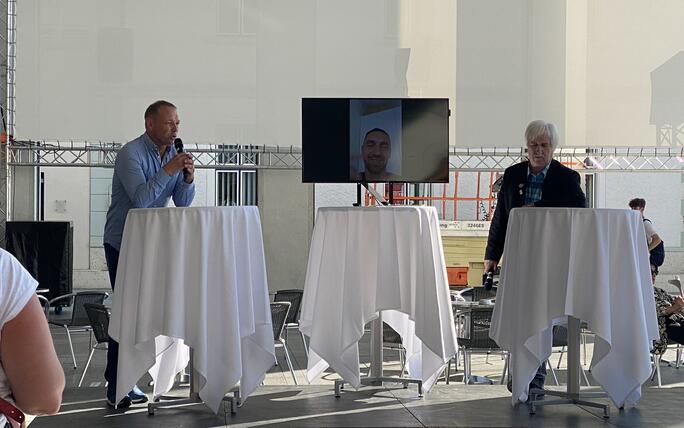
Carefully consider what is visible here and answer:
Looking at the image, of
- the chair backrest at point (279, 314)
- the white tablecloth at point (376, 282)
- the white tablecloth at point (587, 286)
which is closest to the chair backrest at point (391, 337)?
the chair backrest at point (279, 314)

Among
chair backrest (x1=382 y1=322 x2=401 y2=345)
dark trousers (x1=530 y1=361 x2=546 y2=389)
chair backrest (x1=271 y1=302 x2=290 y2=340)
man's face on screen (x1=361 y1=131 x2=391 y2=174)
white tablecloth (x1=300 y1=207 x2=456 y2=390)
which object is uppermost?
man's face on screen (x1=361 y1=131 x2=391 y2=174)

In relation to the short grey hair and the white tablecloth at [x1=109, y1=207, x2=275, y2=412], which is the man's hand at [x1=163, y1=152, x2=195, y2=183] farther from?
the short grey hair

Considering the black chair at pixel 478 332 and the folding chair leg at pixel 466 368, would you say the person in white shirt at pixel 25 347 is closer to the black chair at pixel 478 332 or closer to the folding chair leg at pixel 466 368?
the black chair at pixel 478 332

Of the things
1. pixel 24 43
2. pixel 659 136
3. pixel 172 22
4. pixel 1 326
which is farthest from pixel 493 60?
pixel 1 326

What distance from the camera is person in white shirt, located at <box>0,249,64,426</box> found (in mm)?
1886

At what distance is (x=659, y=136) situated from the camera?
11.1 meters

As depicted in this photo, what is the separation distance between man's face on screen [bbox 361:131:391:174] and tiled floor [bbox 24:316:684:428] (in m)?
1.40

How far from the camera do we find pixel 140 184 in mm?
5176

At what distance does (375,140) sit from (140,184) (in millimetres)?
1796

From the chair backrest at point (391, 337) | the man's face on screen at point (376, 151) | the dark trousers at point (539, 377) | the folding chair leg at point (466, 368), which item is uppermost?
the man's face on screen at point (376, 151)

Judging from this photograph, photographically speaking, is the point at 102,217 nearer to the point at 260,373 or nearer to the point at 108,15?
the point at 108,15

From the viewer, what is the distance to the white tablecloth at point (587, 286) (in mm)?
4891

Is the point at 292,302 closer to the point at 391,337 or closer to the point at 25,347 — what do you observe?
the point at 391,337

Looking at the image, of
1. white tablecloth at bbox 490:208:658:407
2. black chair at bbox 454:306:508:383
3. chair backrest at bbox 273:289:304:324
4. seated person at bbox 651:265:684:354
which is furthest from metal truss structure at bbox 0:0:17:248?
white tablecloth at bbox 490:208:658:407
